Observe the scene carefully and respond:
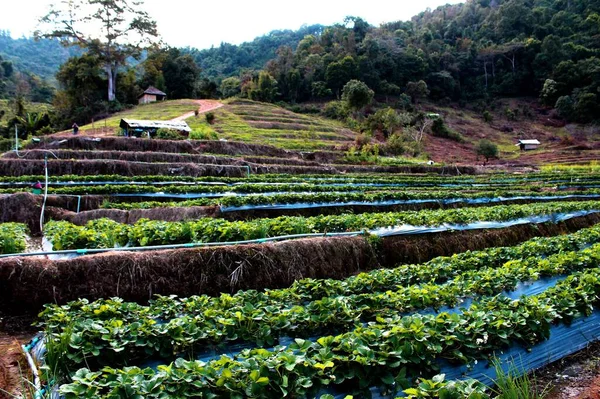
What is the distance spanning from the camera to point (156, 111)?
2032 inches

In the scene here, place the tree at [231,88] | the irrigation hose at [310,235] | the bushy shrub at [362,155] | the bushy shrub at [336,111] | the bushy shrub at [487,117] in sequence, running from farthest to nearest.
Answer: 1. the bushy shrub at [487,117]
2. the tree at [231,88]
3. the bushy shrub at [336,111]
4. the bushy shrub at [362,155]
5. the irrigation hose at [310,235]

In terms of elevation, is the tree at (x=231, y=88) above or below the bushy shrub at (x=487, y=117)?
above

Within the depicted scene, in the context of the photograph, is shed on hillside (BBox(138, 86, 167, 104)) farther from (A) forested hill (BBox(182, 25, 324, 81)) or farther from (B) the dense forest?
(A) forested hill (BBox(182, 25, 324, 81))

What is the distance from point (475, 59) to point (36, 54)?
105483 mm

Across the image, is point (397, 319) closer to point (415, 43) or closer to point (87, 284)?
point (87, 284)

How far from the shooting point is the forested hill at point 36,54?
325ft

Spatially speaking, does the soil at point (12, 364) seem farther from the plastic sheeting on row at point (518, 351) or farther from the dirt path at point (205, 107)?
the dirt path at point (205, 107)

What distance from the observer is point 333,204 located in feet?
53.5

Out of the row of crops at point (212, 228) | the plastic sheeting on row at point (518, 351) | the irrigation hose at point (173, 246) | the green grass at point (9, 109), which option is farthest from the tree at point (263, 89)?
the plastic sheeting on row at point (518, 351)

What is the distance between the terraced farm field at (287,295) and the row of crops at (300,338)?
0.02m

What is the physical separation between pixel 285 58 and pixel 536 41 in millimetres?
50701

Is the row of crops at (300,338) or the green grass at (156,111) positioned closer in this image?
the row of crops at (300,338)

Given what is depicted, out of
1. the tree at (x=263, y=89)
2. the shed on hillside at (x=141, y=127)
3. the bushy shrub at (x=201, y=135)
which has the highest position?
the tree at (x=263, y=89)

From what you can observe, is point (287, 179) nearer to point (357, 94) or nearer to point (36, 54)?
point (357, 94)
